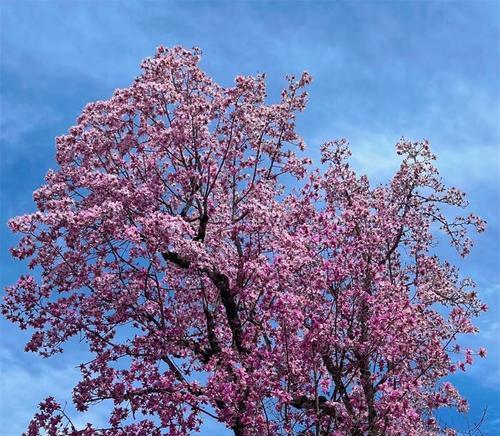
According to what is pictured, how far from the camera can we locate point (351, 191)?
2370 centimetres

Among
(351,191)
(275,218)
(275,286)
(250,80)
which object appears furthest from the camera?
(351,191)

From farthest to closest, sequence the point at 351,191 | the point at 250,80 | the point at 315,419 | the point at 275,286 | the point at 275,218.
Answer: the point at 351,191 < the point at 250,80 < the point at 275,218 < the point at 275,286 < the point at 315,419

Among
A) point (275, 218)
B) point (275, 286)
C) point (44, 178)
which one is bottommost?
point (275, 286)

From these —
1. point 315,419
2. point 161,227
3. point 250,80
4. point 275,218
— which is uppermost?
point 250,80

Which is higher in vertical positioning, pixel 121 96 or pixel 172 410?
pixel 121 96

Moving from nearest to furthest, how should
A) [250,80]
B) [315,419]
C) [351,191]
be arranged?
[315,419], [250,80], [351,191]

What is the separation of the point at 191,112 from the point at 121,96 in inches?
95.6

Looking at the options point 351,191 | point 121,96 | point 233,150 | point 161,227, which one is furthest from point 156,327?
point 351,191

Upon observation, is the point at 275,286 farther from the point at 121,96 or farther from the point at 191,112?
the point at 121,96

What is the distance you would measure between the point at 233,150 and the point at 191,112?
5.50 ft

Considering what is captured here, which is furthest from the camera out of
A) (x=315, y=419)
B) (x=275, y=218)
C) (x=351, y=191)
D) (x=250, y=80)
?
(x=351, y=191)

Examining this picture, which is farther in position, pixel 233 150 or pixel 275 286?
pixel 233 150

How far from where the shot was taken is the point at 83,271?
1800 cm

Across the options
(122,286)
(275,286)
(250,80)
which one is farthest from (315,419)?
(250,80)
